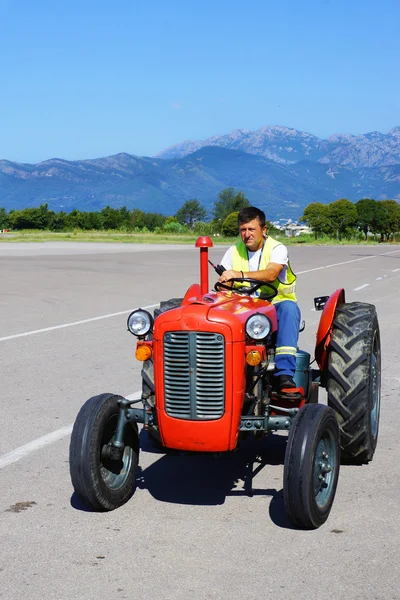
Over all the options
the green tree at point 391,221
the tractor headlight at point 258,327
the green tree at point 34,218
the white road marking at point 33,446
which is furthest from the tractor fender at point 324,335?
the green tree at point 34,218

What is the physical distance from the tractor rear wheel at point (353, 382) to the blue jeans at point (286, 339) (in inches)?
16.6

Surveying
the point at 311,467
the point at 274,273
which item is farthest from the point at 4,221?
the point at 311,467

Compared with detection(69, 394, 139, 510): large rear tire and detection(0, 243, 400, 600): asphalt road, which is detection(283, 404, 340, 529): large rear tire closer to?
detection(0, 243, 400, 600): asphalt road

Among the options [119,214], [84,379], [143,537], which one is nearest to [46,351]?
[84,379]

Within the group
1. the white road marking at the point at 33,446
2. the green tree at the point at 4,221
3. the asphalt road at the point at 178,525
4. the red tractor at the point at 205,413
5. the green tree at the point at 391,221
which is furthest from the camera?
the green tree at the point at 4,221

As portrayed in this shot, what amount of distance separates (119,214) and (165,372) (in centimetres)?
16087

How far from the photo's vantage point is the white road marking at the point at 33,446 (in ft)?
20.2

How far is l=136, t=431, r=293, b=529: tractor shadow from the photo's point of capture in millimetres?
5355

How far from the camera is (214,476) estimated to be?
5.88 metres

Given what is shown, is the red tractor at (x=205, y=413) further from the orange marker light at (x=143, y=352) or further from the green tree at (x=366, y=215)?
the green tree at (x=366, y=215)

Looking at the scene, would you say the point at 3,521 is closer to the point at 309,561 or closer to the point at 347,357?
the point at 309,561

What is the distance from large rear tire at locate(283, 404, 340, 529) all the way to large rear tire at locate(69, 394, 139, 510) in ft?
3.36

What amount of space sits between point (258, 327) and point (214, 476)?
1347 mm

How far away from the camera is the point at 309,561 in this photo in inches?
171
